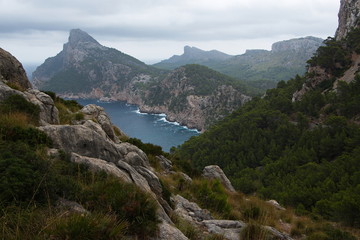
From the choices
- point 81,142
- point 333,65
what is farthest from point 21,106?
point 333,65

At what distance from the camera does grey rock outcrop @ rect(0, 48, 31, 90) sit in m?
16.9

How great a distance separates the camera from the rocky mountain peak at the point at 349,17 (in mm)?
87750

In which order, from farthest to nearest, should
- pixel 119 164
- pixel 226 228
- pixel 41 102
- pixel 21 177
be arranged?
pixel 41 102, pixel 119 164, pixel 226 228, pixel 21 177

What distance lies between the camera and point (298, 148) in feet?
183

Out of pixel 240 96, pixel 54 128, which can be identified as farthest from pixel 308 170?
pixel 240 96

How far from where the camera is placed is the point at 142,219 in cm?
596

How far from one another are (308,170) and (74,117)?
126 ft

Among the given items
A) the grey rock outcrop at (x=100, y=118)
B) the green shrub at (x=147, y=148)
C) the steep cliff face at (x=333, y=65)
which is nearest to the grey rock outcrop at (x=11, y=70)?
the grey rock outcrop at (x=100, y=118)

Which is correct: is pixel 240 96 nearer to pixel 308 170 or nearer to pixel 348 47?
pixel 348 47

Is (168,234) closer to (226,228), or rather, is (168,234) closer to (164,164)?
(226,228)

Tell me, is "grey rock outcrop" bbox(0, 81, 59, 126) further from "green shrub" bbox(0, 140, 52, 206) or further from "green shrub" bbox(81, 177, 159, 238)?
"green shrub" bbox(81, 177, 159, 238)

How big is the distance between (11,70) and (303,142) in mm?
54595

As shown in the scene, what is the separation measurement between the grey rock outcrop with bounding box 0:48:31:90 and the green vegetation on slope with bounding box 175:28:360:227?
872 inches

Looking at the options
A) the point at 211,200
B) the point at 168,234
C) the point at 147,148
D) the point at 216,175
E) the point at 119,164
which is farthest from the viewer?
the point at 216,175
